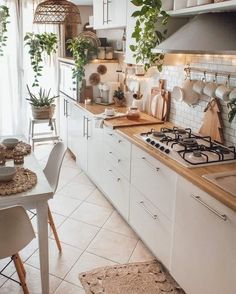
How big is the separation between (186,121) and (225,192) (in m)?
1.34

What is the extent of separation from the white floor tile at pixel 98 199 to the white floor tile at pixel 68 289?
122cm

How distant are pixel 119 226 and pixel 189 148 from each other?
1.12 meters

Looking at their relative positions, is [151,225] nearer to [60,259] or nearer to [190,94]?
[60,259]

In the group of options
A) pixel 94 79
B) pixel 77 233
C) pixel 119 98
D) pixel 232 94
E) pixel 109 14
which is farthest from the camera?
pixel 94 79

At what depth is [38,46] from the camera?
16.1ft

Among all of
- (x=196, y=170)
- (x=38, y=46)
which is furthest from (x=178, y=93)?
(x=38, y=46)

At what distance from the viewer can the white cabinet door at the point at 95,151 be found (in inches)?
136

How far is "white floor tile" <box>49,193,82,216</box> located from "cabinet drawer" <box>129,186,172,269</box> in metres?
0.75

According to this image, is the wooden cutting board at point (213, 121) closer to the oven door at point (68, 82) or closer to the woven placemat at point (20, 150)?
the woven placemat at point (20, 150)

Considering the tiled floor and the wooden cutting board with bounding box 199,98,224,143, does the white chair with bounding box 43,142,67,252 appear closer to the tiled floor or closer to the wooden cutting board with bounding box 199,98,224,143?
the tiled floor

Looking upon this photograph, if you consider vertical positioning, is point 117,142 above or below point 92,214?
above

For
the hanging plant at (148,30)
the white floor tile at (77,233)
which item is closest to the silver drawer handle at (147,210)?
the white floor tile at (77,233)

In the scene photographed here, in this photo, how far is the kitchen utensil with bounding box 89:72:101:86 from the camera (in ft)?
13.4

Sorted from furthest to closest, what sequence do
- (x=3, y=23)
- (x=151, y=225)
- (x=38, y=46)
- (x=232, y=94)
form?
1. (x=38, y=46)
2. (x=3, y=23)
3. (x=151, y=225)
4. (x=232, y=94)
